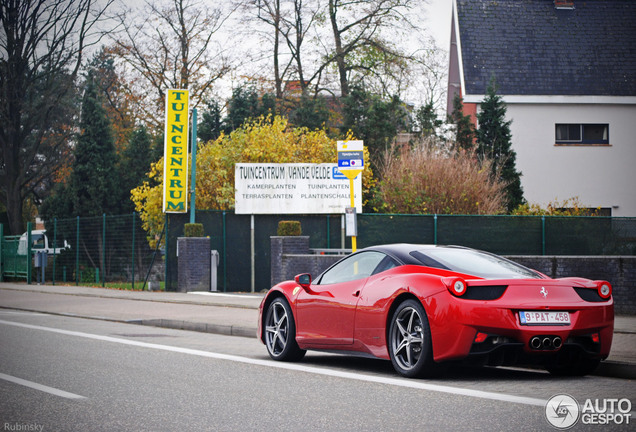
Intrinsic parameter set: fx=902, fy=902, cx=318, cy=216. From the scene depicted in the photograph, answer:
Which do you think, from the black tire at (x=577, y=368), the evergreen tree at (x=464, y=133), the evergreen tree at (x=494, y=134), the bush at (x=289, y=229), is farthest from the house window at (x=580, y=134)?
the black tire at (x=577, y=368)

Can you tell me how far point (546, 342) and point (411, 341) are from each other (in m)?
1.19

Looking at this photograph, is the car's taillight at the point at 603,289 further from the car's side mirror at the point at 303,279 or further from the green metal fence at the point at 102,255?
the green metal fence at the point at 102,255

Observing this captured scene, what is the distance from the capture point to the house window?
1300 inches

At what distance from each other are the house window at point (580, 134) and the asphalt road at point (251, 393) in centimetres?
Answer: 2408

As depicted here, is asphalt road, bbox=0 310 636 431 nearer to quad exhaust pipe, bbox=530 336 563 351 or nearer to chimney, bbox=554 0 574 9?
quad exhaust pipe, bbox=530 336 563 351

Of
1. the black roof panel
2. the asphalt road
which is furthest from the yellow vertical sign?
the asphalt road

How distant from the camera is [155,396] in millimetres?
7566

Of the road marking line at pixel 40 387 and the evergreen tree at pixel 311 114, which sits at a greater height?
the evergreen tree at pixel 311 114

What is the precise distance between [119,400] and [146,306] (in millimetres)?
12511

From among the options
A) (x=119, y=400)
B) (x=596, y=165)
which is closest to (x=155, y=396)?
(x=119, y=400)

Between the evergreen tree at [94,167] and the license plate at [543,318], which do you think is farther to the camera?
the evergreen tree at [94,167]

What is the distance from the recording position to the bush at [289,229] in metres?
23.2

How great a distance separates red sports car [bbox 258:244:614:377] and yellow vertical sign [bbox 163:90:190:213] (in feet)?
55.5

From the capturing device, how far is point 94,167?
140ft
